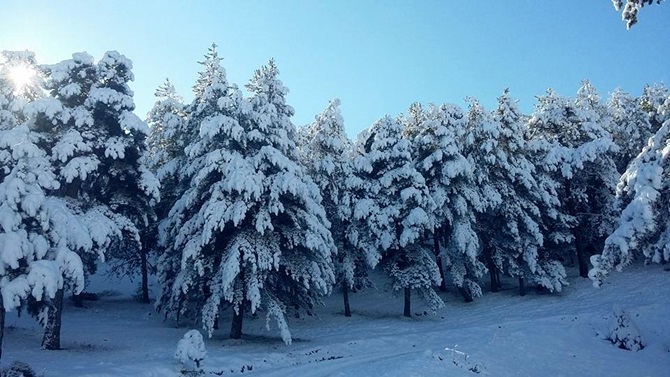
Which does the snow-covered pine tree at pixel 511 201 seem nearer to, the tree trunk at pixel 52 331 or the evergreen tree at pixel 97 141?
the evergreen tree at pixel 97 141

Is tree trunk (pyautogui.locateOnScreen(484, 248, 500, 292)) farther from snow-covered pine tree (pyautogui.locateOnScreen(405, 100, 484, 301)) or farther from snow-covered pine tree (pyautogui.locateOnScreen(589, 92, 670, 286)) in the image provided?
snow-covered pine tree (pyautogui.locateOnScreen(589, 92, 670, 286))

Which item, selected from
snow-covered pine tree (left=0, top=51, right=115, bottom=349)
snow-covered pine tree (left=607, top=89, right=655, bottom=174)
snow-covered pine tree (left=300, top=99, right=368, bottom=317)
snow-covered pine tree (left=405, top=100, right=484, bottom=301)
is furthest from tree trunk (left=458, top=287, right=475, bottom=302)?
snow-covered pine tree (left=0, top=51, right=115, bottom=349)

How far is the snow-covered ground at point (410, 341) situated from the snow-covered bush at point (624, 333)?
37cm

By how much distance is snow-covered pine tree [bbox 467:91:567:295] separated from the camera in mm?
31094

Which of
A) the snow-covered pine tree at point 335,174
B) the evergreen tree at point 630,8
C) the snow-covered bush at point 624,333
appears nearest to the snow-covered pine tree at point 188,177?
the snow-covered pine tree at point 335,174

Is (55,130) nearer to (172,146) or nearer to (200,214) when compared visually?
(200,214)

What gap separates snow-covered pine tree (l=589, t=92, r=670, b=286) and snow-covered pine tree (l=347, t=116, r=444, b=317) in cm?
1701

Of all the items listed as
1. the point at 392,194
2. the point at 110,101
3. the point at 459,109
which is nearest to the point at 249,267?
the point at 110,101

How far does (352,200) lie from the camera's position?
29719 millimetres

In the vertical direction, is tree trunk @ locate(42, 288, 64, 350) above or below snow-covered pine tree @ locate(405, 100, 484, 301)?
below

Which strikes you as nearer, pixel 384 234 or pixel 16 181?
pixel 16 181

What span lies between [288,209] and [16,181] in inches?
465

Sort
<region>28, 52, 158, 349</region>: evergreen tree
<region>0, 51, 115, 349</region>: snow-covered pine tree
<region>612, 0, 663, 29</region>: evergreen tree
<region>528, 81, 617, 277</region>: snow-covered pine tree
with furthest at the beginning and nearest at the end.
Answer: <region>528, 81, 617, 277</region>: snow-covered pine tree, <region>28, 52, 158, 349</region>: evergreen tree, <region>0, 51, 115, 349</region>: snow-covered pine tree, <region>612, 0, 663, 29</region>: evergreen tree

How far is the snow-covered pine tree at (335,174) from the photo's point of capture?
29109 mm
